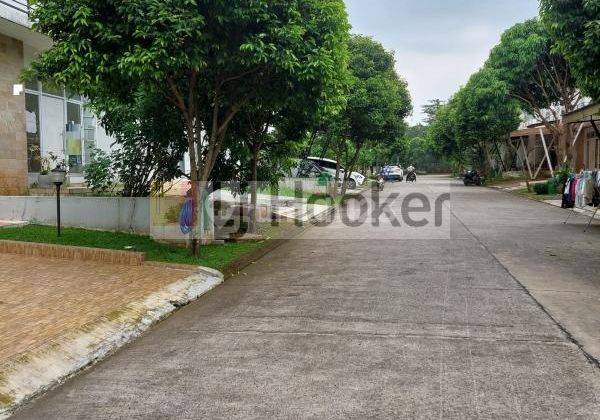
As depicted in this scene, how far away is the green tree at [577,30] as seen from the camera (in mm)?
9102

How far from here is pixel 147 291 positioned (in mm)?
6887

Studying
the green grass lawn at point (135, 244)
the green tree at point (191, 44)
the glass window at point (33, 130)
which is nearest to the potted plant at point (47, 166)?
the glass window at point (33, 130)

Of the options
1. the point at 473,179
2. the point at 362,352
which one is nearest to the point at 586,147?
the point at 473,179

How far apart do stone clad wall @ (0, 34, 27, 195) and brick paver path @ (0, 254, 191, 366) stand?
487cm

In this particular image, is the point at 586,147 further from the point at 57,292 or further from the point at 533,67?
the point at 57,292

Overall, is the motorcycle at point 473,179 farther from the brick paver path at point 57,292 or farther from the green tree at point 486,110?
the brick paver path at point 57,292

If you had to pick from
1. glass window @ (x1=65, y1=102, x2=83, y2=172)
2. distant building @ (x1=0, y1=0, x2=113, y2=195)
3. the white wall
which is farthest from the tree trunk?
glass window @ (x1=65, y1=102, x2=83, y2=172)

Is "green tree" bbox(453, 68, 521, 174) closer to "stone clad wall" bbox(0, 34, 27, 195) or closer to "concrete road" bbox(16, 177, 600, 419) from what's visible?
"concrete road" bbox(16, 177, 600, 419)

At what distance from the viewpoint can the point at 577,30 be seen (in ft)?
31.6

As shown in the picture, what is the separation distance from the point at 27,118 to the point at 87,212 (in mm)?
4482

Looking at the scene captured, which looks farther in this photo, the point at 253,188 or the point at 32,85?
the point at 32,85

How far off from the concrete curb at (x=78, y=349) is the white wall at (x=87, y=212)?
4.84 metres

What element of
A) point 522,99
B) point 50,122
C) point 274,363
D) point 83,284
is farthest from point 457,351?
point 522,99

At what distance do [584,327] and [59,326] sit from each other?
5102 millimetres
